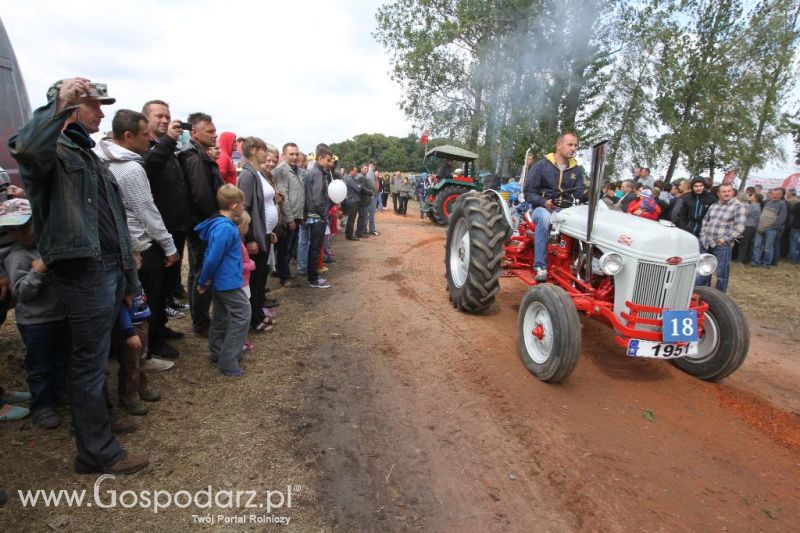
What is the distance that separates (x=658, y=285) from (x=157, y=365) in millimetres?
4009

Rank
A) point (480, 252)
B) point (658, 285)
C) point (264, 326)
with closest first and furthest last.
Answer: point (658, 285)
point (264, 326)
point (480, 252)

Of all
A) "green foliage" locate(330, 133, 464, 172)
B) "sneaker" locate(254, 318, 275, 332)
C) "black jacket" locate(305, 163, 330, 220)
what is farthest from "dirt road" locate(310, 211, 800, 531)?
"green foliage" locate(330, 133, 464, 172)

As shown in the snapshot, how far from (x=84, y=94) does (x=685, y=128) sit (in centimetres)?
1685

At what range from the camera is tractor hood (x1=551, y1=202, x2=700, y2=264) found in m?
3.53

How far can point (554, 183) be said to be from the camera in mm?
5020

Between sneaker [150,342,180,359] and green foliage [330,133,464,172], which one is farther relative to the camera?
green foliage [330,133,464,172]

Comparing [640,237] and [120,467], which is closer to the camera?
[120,467]

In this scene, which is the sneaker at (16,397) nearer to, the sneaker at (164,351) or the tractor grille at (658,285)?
the sneaker at (164,351)

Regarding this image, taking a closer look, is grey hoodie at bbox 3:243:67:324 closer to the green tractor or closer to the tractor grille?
the tractor grille

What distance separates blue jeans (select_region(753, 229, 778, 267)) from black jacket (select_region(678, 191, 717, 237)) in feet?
13.2

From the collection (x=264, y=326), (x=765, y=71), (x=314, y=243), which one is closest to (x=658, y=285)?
(x=264, y=326)

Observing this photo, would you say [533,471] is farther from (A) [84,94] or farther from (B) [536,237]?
(A) [84,94]

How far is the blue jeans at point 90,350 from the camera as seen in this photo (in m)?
2.21

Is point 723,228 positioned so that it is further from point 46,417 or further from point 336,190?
point 46,417
